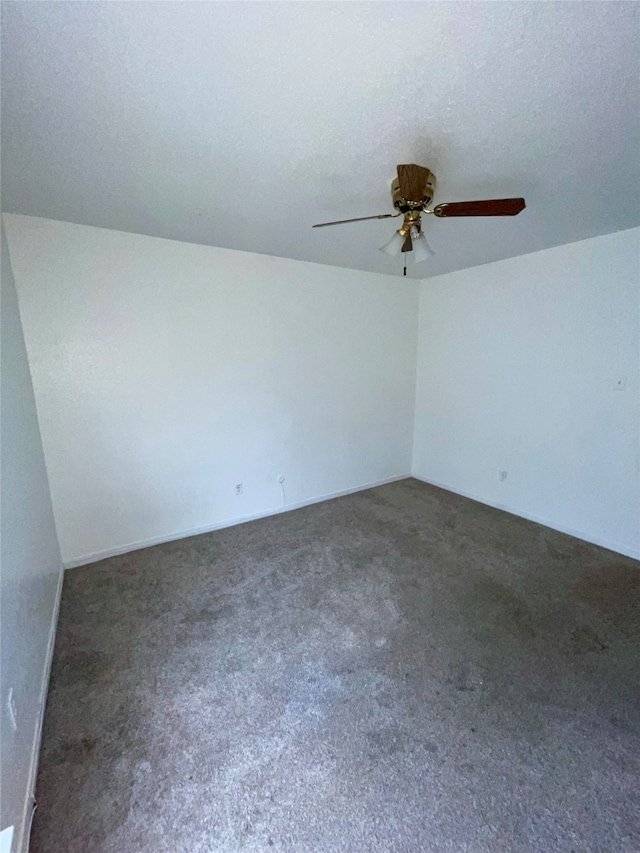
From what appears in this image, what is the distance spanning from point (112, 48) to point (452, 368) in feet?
12.2

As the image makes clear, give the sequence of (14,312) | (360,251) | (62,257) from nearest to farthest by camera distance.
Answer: (14,312), (62,257), (360,251)

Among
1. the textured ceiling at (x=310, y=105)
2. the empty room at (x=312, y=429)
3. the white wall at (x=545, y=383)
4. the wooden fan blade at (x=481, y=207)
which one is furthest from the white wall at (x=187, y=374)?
the wooden fan blade at (x=481, y=207)

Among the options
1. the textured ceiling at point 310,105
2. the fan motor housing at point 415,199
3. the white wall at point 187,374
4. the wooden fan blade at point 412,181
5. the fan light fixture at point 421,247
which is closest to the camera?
the textured ceiling at point 310,105

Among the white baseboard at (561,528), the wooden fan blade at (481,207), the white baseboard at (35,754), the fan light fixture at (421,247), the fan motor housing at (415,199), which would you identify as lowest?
the white baseboard at (561,528)

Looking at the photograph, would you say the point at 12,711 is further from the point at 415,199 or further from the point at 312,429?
the point at 312,429

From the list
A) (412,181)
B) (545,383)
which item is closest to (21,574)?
(412,181)

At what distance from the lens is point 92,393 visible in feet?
8.82

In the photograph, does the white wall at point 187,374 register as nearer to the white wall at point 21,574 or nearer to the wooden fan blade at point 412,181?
the white wall at point 21,574

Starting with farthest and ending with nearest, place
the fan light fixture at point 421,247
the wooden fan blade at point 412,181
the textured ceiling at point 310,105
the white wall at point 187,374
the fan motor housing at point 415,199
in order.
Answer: the white wall at point 187,374, the fan light fixture at point 421,247, the fan motor housing at point 415,199, the wooden fan blade at point 412,181, the textured ceiling at point 310,105

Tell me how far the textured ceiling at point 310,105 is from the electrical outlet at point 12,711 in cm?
203

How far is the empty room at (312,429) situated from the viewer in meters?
1.18

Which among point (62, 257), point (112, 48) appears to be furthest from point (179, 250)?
point (112, 48)

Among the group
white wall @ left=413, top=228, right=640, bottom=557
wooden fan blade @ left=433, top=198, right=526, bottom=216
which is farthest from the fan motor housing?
white wall @ left=413, top=228, right=640, bottom=557

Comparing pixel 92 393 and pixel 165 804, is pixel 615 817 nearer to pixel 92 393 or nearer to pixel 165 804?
pixel 165 804
